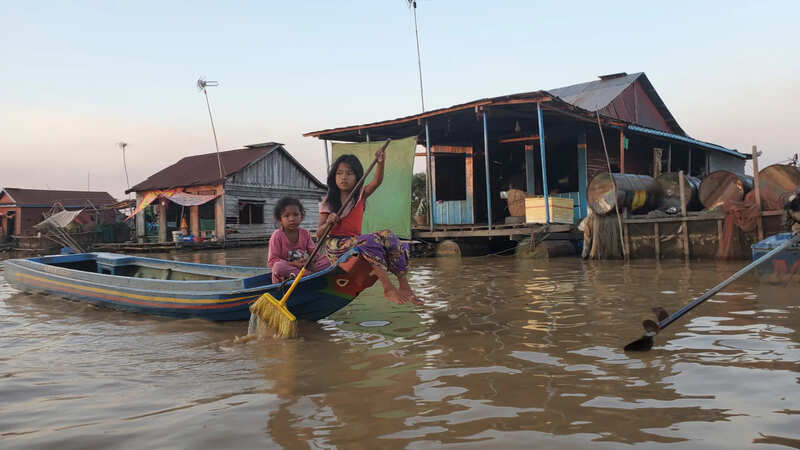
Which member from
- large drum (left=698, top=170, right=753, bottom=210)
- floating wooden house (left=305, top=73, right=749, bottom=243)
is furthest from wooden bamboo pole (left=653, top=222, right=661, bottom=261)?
floating wooden house (left=305, top=73, right=749, bottom=243)

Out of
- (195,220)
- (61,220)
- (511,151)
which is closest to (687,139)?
(511,151)

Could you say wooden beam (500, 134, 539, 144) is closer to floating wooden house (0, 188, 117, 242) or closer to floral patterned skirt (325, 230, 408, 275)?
floral patterned skirt (325, 230, 408, 275)

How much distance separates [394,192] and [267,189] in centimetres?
1745

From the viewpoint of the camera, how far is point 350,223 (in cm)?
559

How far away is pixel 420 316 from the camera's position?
6086 mm

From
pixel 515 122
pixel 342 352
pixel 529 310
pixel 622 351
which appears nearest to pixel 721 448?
pixel 622 351

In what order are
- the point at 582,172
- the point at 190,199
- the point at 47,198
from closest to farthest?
1. the point at 582,172
2. the point at 190,199
3. the point at 47,198

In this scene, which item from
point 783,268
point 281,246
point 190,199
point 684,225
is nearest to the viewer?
point 281,246

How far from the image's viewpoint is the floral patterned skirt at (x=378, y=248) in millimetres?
5078

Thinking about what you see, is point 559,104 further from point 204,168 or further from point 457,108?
point 204,168

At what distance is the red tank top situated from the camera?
557 cm

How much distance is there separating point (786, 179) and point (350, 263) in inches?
386

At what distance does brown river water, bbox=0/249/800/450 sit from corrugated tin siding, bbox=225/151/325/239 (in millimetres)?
19657

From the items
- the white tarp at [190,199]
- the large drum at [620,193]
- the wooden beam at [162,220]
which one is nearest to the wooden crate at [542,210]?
the large drum at [620,193]
